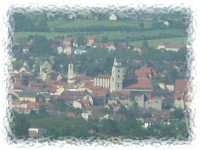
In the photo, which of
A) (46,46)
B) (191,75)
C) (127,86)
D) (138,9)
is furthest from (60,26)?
(191,75)

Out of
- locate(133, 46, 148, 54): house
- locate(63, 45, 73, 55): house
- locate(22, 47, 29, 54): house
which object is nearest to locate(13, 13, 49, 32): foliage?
locate(22, 47, 29, 54): house

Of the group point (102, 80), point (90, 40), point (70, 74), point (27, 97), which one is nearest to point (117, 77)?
point (102, 80)

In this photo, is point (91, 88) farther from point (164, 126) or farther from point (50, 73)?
point (164, 126)

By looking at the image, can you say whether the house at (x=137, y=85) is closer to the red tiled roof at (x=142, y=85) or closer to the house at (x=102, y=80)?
the red tiled roof at (x=142, y=85)

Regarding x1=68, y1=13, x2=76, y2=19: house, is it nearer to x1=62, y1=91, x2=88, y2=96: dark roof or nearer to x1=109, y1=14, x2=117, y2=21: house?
x1=109, y1=14, x2=117, y2=21: house

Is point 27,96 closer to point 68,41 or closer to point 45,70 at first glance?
point 45,70

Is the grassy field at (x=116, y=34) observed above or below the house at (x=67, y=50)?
above

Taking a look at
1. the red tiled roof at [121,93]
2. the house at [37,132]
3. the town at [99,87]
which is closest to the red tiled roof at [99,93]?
the town at [99,87]
